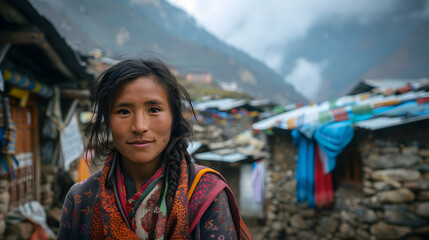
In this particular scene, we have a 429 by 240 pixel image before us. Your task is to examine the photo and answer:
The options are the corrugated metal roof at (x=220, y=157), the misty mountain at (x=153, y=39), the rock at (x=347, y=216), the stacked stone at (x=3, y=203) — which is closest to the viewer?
the stacked stone at (x=3, y=203)

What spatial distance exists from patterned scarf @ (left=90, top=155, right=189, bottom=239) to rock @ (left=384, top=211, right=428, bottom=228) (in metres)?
5.39

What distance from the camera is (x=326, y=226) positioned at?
626cm

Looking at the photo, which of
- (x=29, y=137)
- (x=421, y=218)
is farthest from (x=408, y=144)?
(x=29, y=137)

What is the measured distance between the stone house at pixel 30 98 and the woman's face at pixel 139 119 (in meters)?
2.30

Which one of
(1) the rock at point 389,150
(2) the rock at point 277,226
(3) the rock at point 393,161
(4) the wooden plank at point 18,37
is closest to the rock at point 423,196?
(3) the rock at point 393,161

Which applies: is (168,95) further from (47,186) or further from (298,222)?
(298,222)

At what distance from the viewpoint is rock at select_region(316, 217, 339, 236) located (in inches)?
240

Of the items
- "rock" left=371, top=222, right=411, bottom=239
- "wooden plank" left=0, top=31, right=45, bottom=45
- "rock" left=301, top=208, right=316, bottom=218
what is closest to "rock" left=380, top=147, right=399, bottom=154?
"rock" left=371, top=222, right=411, bottom=239

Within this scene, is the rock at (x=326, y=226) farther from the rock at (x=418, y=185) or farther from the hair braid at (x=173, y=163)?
the hair braid at (x=173, y=163)

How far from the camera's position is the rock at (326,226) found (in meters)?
6.09

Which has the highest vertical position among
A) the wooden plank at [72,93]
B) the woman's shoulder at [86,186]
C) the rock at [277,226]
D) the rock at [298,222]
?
the wooden plank at [72,93]

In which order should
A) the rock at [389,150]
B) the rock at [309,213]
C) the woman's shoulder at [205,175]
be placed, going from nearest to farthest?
the woman's shoulder at [205,175]
the rock at [389,150]
the rock at [309,213]

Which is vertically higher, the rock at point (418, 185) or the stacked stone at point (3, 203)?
the stacked stone at point (3, 203)

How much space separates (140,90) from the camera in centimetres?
111
